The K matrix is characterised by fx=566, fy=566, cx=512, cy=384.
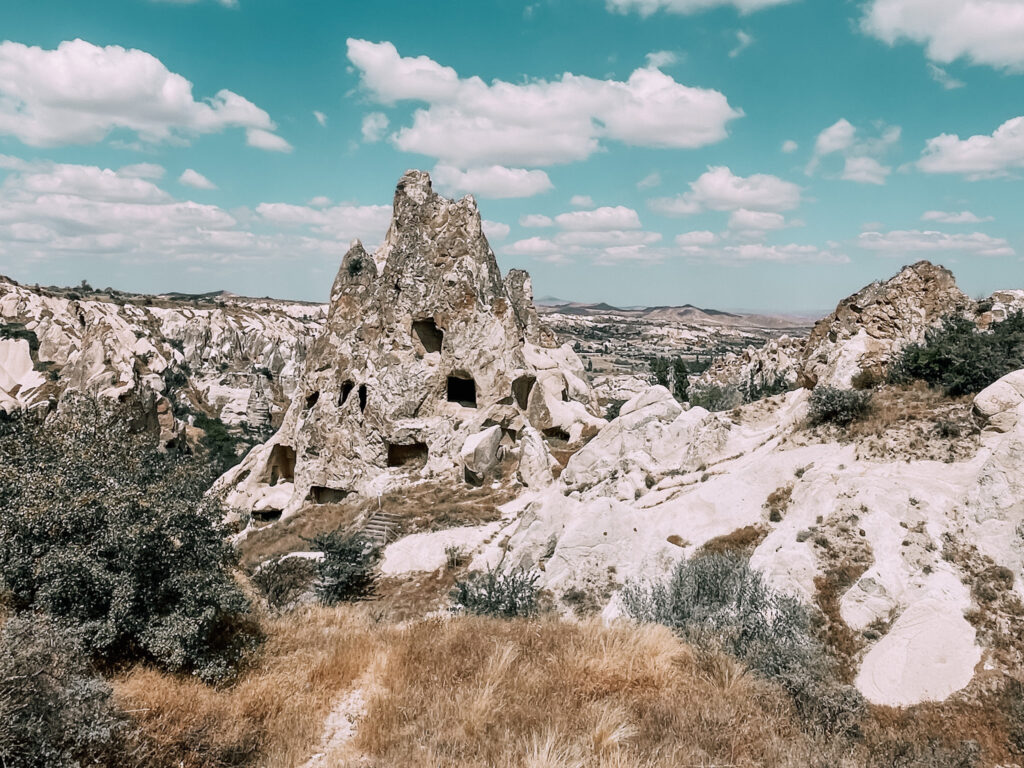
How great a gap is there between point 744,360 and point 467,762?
49.4 metres

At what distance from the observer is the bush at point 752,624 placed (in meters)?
4.86

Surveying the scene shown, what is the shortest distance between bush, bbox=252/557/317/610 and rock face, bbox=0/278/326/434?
26568 mm

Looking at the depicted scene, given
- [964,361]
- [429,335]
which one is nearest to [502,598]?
[964,361]

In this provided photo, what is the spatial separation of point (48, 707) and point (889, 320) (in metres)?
21.6

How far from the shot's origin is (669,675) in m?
4.86

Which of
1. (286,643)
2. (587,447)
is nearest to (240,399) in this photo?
(587,447)

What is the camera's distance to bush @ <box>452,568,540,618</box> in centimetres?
791

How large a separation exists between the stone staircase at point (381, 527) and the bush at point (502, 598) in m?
6.25

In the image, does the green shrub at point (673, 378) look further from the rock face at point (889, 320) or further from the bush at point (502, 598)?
the bush at point (502, 598)

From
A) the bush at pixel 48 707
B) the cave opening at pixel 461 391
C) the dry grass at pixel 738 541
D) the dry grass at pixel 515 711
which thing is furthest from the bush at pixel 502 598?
the cave opening at pixel 461 391

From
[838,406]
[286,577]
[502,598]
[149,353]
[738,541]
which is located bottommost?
[286,577]

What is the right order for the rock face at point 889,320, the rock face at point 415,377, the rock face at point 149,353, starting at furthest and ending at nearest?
the rock face at point 149,353 → the rock face at point 415,377 → the rock face at point 889,320

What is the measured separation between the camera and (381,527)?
16281 mm

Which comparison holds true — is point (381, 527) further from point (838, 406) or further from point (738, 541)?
point (838, 406)
